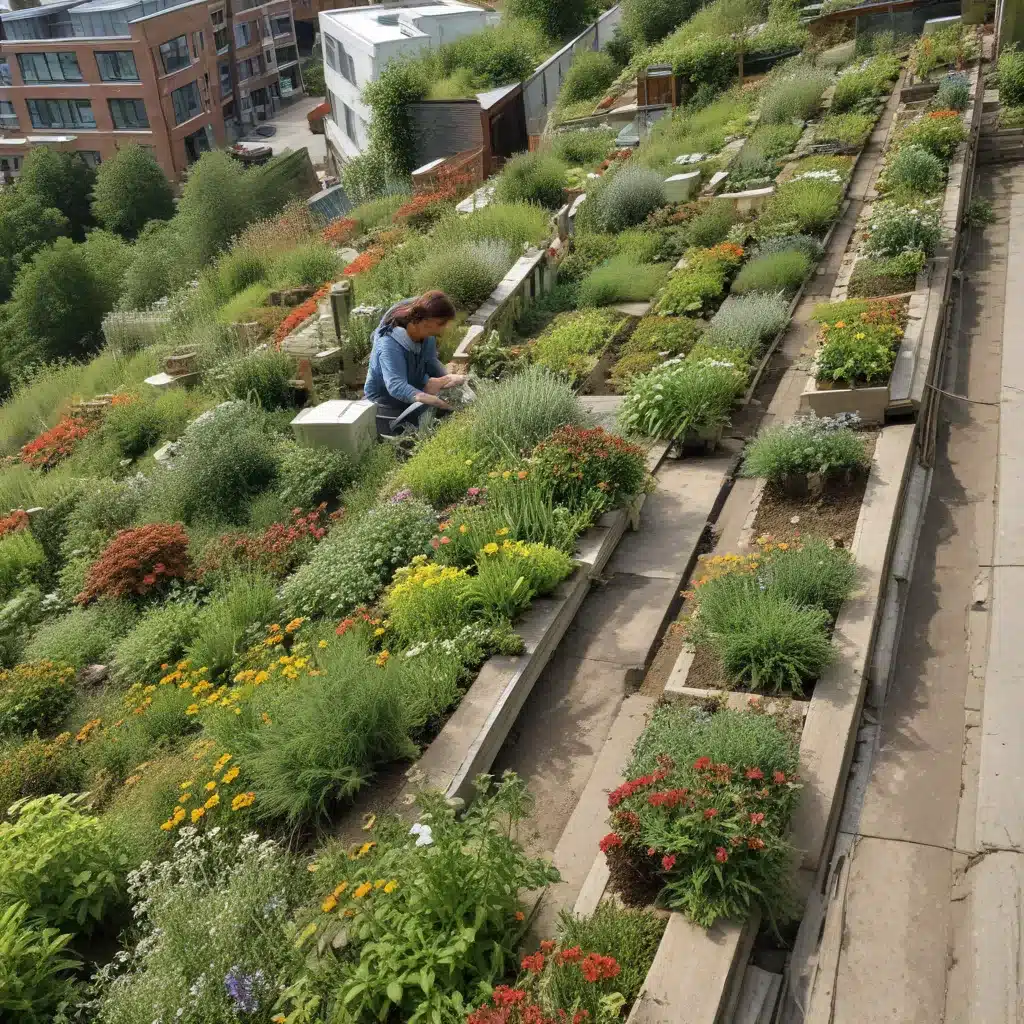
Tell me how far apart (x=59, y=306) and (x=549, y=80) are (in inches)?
599

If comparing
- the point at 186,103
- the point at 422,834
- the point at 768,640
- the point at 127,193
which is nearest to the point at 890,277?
the point at 768,640

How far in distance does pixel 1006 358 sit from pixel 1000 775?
4674 mm

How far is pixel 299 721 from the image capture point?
410cm

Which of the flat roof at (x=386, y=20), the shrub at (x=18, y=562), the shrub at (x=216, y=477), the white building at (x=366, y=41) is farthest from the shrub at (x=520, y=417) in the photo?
the flat roof at (x=386, y=20)

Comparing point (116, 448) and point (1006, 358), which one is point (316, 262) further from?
point (1006, 358)

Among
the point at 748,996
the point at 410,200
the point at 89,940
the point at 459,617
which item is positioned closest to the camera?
the point at 748,996

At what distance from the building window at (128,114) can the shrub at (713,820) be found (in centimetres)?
4848

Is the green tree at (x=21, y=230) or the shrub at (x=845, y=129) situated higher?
the shrub at (x=845, y=129)

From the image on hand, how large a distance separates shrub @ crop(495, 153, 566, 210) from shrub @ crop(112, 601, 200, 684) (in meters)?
8.83

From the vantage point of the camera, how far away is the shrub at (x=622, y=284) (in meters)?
9.19

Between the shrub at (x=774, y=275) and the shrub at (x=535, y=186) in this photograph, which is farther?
the shrub at (x=535, y=186)

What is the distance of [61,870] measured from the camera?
378cm

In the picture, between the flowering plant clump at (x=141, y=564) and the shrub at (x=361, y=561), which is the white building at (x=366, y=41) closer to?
the flowering plant clump at (x=141, y=564)

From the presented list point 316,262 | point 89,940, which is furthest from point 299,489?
point 316,262
